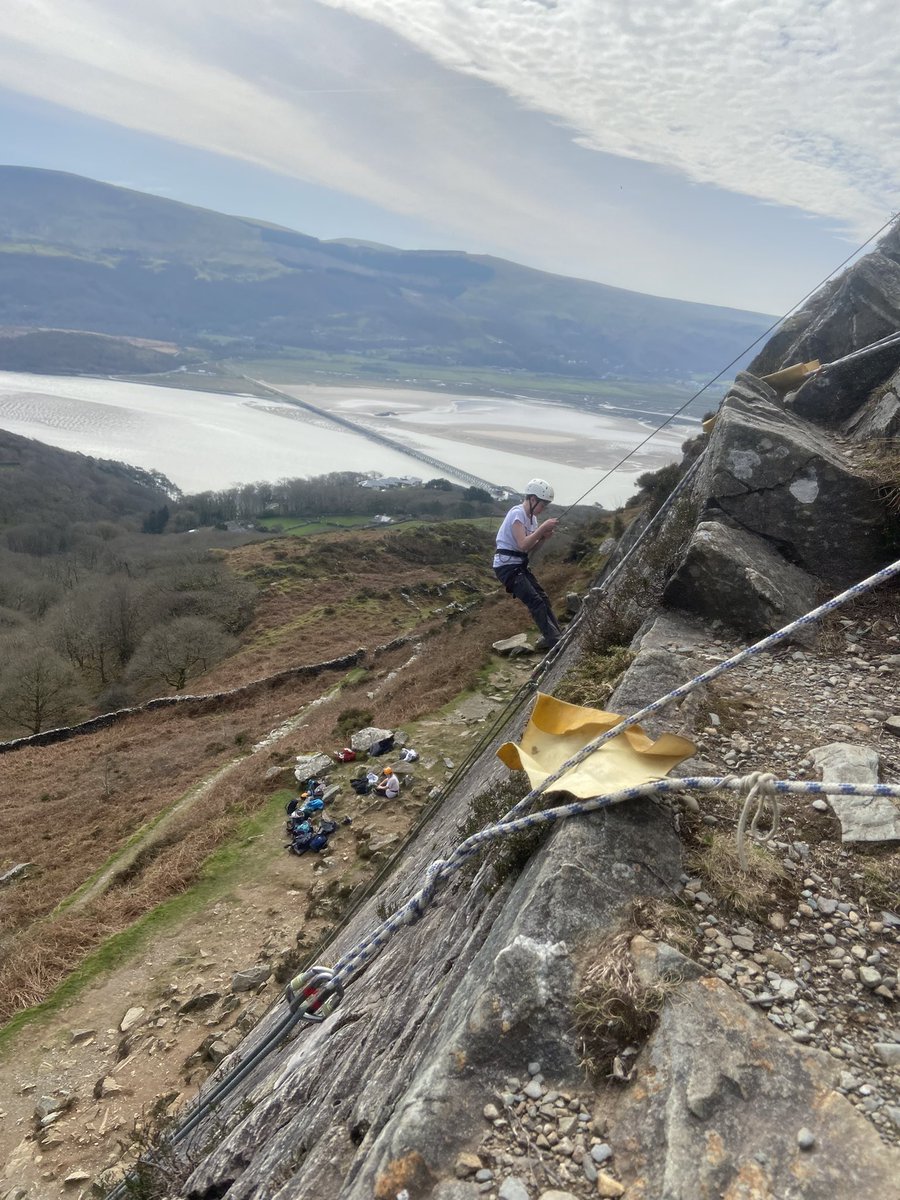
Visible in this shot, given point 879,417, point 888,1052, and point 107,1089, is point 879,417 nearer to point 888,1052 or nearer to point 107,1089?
point 888,1052

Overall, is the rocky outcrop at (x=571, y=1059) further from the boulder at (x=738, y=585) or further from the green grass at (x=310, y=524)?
the green grass at (x=310, y=524)

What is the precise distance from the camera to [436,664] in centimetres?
2156

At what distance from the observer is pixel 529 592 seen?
1205 cm

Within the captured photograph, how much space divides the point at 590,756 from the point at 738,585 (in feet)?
13.7

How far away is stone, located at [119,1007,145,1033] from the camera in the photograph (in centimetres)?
955

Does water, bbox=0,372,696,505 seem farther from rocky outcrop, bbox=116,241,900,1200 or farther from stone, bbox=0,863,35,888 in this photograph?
rocky outcrop, bbox=116,241,900,1200

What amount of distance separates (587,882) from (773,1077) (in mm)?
1262

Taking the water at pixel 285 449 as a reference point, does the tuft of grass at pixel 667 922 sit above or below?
above

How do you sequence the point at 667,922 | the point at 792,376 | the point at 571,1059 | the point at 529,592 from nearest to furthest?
the point at 571,1059, the point at 667,922, the point at 529,592, the point at 792,376

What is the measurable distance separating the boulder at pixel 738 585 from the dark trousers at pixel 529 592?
336 cm

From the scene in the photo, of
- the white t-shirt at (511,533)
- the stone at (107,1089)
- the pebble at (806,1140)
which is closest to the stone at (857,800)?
the pebble at (806,1140)

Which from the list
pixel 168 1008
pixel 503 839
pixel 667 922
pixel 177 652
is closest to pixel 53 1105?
pixel 168 1008

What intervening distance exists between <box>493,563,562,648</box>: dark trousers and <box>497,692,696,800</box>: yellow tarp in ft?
18.4

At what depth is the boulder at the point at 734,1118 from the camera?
285 centimetres
